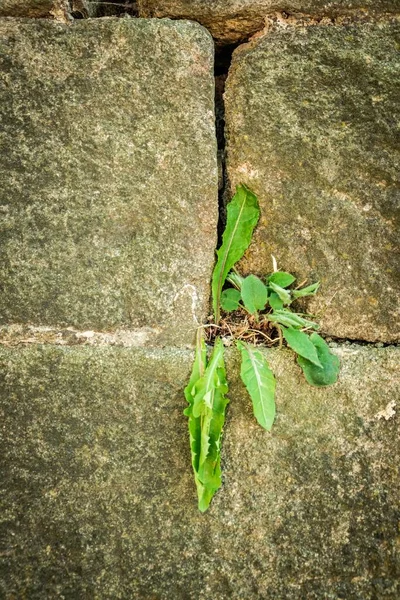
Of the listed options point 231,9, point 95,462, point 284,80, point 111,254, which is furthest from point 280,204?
point 95,462

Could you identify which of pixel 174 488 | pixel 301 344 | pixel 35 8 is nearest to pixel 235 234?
pixel 301 344

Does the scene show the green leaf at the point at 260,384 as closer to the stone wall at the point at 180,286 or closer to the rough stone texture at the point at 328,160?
the stone wall at the point at 180,286

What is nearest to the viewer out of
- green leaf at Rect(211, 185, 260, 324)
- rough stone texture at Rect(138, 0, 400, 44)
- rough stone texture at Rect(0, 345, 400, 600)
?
rough stone texture at Rect(0, 345, 400, 600)

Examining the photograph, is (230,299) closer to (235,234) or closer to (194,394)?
(235,234)

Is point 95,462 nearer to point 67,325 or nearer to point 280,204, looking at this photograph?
point 67,325

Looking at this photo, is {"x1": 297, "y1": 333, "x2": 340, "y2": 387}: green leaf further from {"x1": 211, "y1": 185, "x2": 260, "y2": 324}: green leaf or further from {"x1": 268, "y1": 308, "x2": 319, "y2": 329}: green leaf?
{"x1": 211, "y1": 185, "x2": 260, "y2": 324}: green leaf

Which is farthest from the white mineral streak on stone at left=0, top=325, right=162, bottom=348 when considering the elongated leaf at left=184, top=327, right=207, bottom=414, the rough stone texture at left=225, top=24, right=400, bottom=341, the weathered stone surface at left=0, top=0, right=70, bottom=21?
the weathered stone surface at left=0, top=0, right=70, bottom=21

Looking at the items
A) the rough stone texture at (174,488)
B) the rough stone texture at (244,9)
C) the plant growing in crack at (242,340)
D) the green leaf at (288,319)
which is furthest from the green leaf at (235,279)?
the rough stone texture at (244,9)
